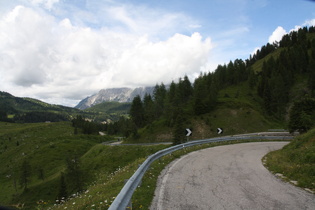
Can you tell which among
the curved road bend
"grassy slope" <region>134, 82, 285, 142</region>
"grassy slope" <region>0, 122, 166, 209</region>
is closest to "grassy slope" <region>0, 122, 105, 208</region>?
"grassy slope" <region>0, 122, 166, 209</region>

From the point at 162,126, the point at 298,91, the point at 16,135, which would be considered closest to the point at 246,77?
the point at 298,91

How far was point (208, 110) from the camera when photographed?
74.3 meters

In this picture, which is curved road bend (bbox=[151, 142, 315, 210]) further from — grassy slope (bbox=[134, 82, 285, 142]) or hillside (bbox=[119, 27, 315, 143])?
grassy slope (bbox=[134, 82, 285, 142])

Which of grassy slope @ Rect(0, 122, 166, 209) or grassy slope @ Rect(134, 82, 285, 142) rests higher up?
grassy slope @ Rect(134, 82, 285, 142)

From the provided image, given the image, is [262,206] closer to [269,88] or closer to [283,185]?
[283,185]

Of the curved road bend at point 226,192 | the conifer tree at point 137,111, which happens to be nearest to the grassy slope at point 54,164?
the curved road bend at point 226,192

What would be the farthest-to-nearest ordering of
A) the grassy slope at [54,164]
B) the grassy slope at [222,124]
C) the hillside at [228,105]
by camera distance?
the hillside at [228,105] < the grassy slope at [222,124] < the grassy slope at [54,164]

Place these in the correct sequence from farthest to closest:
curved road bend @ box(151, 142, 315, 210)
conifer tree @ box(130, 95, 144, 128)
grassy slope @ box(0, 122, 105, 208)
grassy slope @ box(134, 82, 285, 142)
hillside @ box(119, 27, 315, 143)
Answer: conifer tree @ box(130, 95, 144, 128) → hillside @ box(119, 27, 315, 143) → grassy slope @ box(134, 82, 285, 142) → grassy slope @ box(0, 122, 105, 208) → curved road bend @ box(151, 142, 315, 210)

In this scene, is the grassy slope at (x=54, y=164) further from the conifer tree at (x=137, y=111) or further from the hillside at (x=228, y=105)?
the conifer tree at (x=137, y=111)

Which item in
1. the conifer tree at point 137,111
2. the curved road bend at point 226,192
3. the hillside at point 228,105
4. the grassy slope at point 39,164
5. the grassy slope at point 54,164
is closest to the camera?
the curved road bend at point 226,192

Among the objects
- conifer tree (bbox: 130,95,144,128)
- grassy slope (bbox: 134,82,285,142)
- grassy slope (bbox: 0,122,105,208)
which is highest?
conifer tree (bbox: 130,95,144,128)

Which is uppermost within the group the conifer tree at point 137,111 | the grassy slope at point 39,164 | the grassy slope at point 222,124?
the conifer tree at point 137,111

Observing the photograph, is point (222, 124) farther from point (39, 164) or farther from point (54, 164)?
point (39, 164)

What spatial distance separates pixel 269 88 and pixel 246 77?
39024mm
